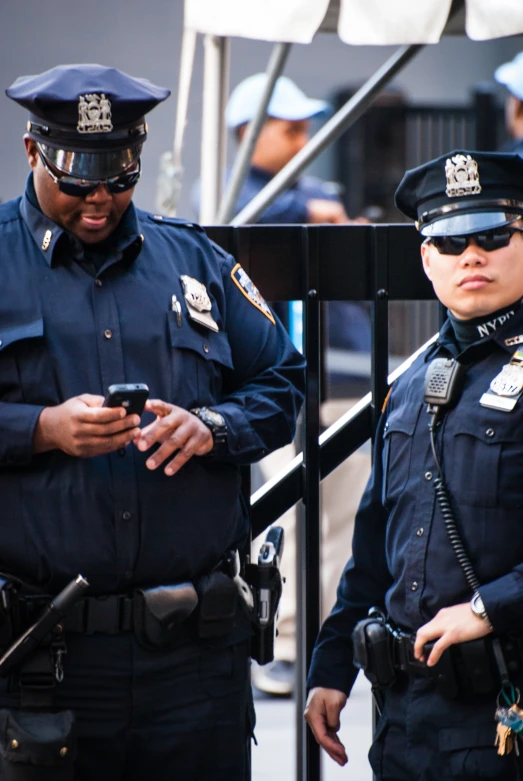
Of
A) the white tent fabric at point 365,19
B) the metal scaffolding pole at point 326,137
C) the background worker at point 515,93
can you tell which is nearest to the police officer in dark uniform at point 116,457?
the white tent fabric at point 365,19

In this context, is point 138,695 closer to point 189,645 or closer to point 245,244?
point 189,645

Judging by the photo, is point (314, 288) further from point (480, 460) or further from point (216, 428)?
point (480, 460)

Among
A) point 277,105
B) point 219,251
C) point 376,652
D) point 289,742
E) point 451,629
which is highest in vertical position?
point 277,105

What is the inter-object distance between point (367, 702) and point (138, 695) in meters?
2.86

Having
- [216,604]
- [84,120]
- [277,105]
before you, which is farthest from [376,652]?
[277,105]

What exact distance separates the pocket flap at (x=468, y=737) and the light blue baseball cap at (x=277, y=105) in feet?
14.6

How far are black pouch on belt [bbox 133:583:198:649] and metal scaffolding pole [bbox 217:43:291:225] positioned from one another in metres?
2.91

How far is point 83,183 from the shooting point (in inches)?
112

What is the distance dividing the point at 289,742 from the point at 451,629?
2470 millimetres

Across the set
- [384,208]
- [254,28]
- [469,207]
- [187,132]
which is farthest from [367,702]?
[384,208]

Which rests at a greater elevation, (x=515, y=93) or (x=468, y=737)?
(x=515, y=93)

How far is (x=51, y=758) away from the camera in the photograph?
107 inches

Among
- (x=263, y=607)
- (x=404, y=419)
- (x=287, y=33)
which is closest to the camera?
(x=404, y=419)

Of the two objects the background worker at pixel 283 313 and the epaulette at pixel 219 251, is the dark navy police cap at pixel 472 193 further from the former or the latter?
the background worker at pixel 283 313
